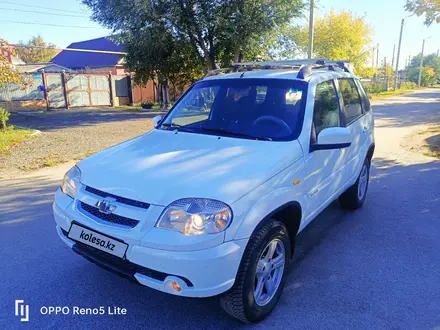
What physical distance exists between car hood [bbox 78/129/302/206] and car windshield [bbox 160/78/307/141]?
20 cm

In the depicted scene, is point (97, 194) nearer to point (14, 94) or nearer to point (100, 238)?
point (100, 238)

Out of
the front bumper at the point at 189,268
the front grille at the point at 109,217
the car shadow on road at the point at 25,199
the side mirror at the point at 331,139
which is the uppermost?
the side mirror at the point at 331,139

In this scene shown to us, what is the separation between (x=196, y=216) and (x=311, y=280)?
1.60 m

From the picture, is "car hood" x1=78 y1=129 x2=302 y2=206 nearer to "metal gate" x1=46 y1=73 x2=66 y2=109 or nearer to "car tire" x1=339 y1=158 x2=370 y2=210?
"car tire" x1=339 y1=158 x2=370 y2=210

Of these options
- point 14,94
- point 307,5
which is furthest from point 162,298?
point 14,94

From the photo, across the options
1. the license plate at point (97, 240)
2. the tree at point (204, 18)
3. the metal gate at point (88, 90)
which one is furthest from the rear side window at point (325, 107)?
the metal gate at point (88, 90)

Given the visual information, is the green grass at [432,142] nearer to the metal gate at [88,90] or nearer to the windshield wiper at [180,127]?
the windshield wiper at [180,127]

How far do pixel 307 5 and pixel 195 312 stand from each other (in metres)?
16.6

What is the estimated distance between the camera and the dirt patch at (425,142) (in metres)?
8.55

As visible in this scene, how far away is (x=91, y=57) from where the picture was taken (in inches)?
1304

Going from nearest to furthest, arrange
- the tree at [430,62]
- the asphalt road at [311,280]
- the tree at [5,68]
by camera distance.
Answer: the asphalt road at [311,280]
the tree at [5,68]
the tree at [430,62]

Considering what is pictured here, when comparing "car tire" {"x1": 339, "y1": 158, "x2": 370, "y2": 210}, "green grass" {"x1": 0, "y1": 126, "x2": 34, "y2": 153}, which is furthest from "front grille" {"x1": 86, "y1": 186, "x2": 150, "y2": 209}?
"green grass" {"x1": 0, "y1": 126, "x2": 34, "y2": 153}

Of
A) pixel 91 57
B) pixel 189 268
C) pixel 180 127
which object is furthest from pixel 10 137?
pixel 91 57

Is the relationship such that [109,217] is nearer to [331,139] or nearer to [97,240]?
[97,240]
